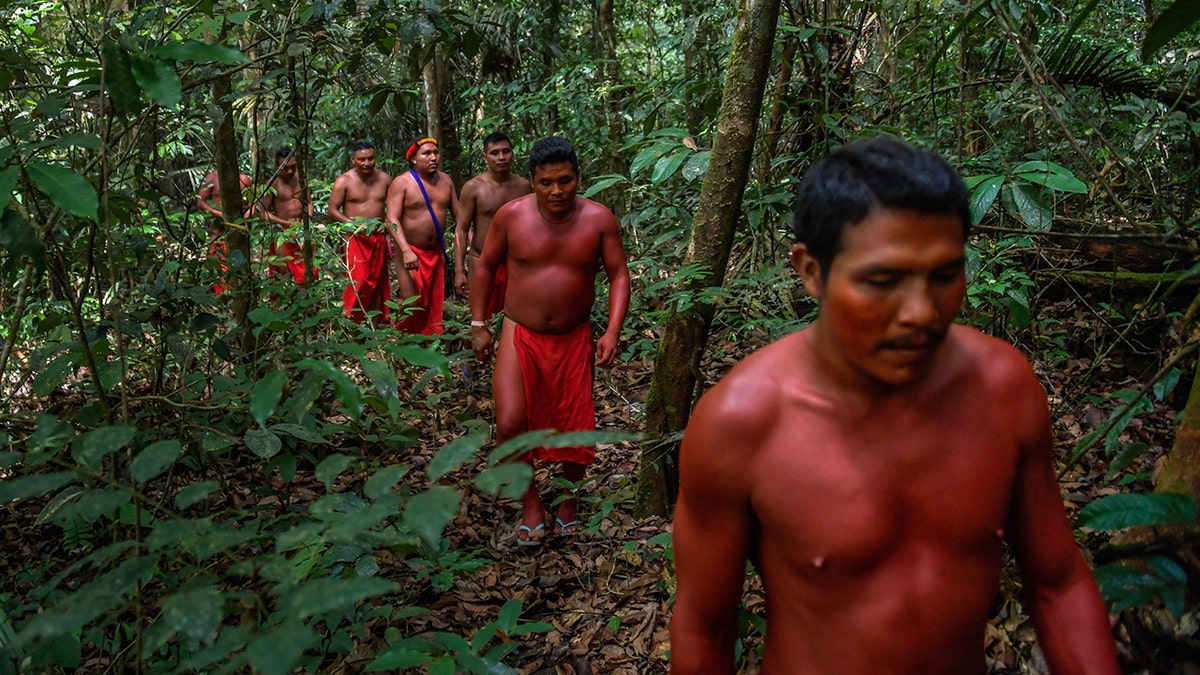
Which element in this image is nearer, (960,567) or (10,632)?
(960,567)

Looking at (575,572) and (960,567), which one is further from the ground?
(960,567)

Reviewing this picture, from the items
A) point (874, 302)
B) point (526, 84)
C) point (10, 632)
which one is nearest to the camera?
point (874, 302)

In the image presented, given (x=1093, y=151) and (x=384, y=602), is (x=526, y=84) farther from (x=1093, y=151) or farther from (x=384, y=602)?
(x=384, y=602)

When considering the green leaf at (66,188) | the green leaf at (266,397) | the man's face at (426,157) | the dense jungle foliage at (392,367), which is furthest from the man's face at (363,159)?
the green leaf at (266,397)

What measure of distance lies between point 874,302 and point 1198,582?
979mm

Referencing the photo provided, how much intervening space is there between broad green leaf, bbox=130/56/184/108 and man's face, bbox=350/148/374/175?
22.0 feet

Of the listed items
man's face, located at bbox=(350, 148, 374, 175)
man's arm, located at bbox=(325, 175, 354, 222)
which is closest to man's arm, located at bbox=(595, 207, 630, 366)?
man's arm, located at bbox=(325, 175, 354, 222)

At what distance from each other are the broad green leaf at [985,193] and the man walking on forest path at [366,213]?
5.66 m

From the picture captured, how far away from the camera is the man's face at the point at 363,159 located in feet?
27.3

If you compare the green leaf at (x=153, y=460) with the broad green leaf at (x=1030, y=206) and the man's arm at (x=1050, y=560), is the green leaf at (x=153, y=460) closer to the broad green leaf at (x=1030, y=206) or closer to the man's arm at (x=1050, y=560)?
the man's arm at (x=1050, y=560)

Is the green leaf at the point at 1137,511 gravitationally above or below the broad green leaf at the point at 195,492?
below

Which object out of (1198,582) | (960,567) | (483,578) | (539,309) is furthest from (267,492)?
(1198,582)

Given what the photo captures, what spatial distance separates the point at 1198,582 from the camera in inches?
68.6

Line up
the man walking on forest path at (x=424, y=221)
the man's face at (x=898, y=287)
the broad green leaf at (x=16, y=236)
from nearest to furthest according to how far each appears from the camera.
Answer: the man's face at (x=898, y=287)
the broad green leaf at (x=16, y=236)
the man walking on forest path at (x=424, y=221)
